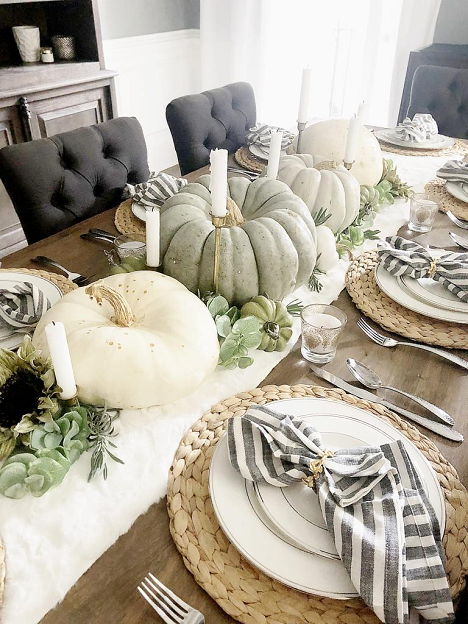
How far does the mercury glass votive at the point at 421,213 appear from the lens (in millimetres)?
1238

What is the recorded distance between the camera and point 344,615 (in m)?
0.48

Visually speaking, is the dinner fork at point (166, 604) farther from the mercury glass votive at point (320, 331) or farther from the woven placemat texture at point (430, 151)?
the woven placemat texture at point (430, 151)

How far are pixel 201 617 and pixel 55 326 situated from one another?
34 cm

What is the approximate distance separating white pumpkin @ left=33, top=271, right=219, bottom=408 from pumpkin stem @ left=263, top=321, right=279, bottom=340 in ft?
0.40

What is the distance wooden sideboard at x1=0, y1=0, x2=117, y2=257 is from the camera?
85.8 inches

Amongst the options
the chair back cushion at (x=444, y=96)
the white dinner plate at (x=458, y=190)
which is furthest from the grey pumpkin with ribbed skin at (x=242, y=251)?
the chair back cushion at (x=444, y=96)

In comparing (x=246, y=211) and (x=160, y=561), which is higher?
(x=246, y=211)

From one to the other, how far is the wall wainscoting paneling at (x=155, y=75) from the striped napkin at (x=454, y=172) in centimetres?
236

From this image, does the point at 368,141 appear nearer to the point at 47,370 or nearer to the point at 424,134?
the point at 424,134

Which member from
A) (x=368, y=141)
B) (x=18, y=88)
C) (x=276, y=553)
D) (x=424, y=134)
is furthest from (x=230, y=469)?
(x=18, y=88)

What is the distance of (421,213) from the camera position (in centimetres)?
126

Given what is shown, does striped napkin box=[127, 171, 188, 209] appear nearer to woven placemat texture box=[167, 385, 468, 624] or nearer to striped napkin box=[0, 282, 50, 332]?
striped napkin box=[0, 282, 50, 332]

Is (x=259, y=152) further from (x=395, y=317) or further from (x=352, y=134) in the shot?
(x=395, y=317)

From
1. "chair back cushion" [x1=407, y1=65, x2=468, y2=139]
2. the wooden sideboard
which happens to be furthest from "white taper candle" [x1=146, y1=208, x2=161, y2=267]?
"chair back cushion" [x1=407, y1=65, x2=468, y2=139]
